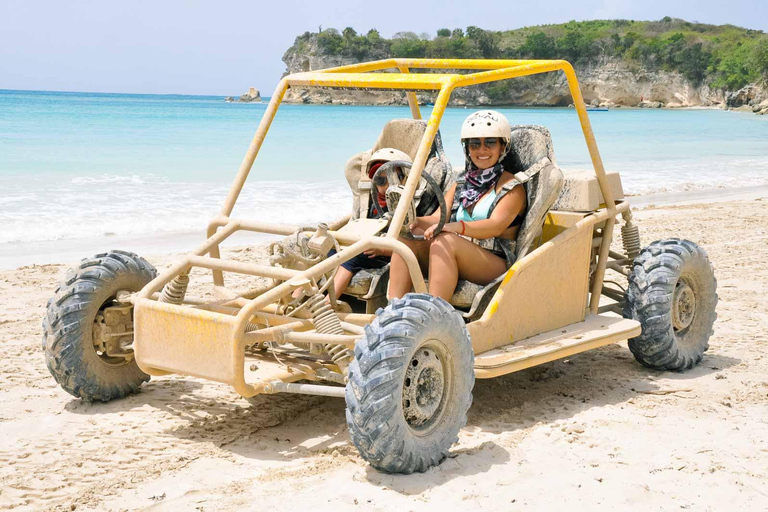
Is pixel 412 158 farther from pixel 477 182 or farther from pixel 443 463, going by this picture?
pixel 443 463

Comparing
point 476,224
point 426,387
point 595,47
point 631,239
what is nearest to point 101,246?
point 631,239

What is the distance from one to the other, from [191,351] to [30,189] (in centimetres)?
1366

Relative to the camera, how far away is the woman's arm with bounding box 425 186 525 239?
5824 mm

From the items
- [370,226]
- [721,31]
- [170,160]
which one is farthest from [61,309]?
[721,31]

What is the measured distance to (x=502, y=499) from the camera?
4.56 metres

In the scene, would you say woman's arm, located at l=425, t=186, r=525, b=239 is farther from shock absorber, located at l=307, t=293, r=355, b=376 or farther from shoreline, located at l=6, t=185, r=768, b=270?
shoreline, located at l=6, t=185, r=768, b=270

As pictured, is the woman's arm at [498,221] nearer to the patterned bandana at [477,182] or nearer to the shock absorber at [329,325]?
the patterned bandana at [477,182]

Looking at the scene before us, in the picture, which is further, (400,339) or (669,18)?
(669,18)

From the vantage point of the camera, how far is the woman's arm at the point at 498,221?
582 cm

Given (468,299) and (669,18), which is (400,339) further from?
(669,18)

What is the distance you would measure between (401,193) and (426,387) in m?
1.09

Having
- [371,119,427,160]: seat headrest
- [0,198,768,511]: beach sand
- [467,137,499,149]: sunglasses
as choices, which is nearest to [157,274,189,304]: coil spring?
[0,198,768,511]: beach sand

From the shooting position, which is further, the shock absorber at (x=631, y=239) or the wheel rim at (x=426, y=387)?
the shock absorber at (x=631, y=239)

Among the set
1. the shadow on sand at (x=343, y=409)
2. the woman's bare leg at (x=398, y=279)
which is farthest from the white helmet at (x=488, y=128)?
the shadow on sand at (x=343, y=409)
